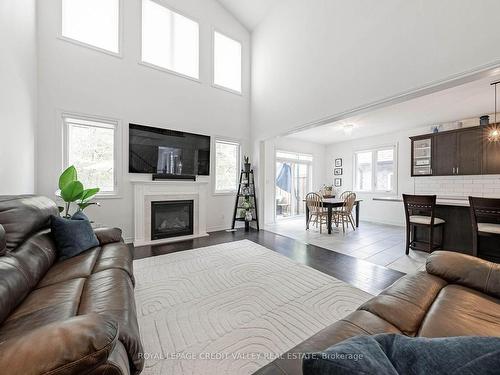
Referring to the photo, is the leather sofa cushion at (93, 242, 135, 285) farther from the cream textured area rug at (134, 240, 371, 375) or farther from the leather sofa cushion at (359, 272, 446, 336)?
the leather sofa cushion at (359, 272, 446, 336)

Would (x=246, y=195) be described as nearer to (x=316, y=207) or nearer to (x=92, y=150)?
(x=316, y=207)

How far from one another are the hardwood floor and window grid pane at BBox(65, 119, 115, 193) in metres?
1.44

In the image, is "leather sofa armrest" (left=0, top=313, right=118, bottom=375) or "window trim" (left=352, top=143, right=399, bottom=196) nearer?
"leather sofa armrest" (left=0, top=313, right=118, bottom=375)

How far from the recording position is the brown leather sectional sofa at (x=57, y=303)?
1.94 feet

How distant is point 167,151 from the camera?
170 inches

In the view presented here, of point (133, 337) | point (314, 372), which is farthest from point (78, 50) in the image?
point (314, 372)

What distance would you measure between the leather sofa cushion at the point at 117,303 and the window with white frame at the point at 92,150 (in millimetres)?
2822

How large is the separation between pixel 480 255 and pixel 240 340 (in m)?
3.37

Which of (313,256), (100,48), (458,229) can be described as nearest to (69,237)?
(313,256)

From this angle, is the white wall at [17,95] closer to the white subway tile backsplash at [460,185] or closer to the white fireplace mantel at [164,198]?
the white fireplace mantel at [164,198]

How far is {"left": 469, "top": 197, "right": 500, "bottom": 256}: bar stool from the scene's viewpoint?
253 cm

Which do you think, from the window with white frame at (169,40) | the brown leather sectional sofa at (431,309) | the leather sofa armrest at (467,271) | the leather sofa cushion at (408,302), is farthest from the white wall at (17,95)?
the leather sofa armrest at (467,271)

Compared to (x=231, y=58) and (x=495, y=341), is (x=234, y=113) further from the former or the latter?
(x=495, y=341)

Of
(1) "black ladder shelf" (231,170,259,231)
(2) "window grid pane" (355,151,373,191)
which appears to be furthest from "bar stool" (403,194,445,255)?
(2) "window grid pane" (355,151,373,191)
